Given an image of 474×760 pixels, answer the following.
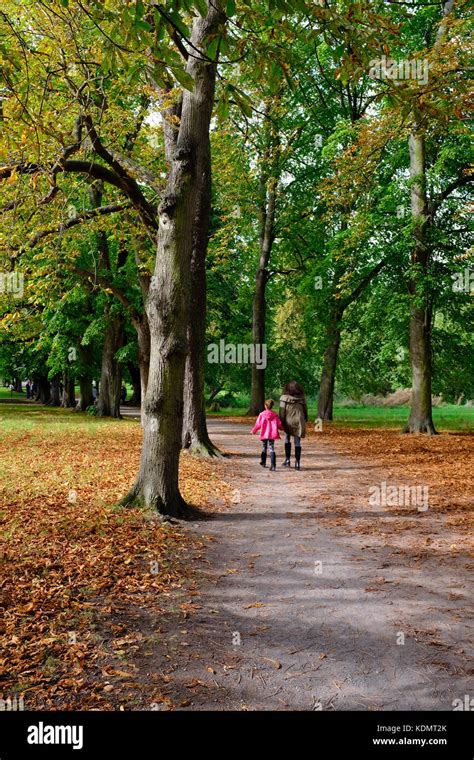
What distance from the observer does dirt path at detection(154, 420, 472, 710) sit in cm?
362

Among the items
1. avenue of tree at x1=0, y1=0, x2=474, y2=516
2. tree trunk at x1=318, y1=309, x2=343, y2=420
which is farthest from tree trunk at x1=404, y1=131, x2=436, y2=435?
tree trunk at x1=318, y1=309, x2=343, y2=420

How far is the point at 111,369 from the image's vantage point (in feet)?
95.2

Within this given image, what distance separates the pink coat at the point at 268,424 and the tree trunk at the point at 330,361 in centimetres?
1477

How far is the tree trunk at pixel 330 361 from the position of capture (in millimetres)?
27266

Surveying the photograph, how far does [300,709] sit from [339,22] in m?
4.72

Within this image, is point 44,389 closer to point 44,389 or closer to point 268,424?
point 44,389

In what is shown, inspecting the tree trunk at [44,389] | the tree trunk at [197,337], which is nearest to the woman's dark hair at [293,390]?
the tree trunk at [197,337]

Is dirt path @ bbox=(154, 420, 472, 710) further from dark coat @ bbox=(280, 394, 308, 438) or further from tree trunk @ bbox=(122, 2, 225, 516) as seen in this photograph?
dark coat @ bbox=(280, 394, 308, 438)

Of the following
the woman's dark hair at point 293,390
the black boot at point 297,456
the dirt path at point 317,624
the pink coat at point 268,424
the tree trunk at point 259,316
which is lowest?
the dirt path at point 317,624

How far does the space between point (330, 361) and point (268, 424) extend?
16.2m

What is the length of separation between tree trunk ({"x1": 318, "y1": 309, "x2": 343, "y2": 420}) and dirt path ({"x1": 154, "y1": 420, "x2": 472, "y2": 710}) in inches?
764

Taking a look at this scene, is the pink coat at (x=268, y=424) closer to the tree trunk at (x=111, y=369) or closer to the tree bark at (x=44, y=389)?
the tree trunk at (x=111, y=369)

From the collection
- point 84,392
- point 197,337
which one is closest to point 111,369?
point 84,392

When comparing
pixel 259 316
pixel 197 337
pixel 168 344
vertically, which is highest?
pixel 259 316
